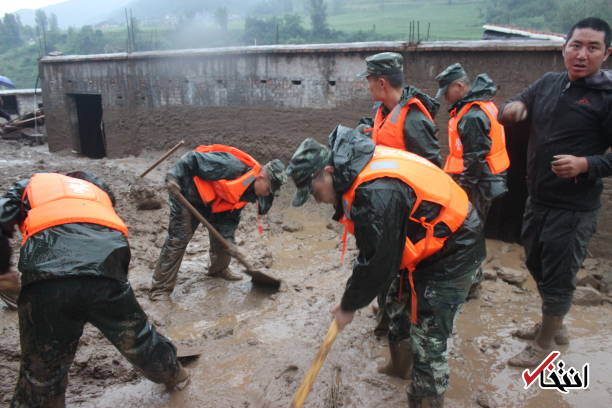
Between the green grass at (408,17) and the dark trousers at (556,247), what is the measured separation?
32.8m

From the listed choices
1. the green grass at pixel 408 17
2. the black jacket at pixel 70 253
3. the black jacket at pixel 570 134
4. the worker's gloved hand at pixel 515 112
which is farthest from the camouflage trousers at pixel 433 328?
the green grass at pixel 408 17

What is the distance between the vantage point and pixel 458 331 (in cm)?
344

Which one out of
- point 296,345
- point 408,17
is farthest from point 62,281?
point 408,17

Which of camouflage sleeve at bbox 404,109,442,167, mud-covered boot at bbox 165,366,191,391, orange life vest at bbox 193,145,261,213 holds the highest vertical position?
camouflage sleeve at bbox 404,109,442,167

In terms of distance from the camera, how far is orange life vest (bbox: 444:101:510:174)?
3.57 m

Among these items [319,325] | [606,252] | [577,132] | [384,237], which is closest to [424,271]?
[384,237]

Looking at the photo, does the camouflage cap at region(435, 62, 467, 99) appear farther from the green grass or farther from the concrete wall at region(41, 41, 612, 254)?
the green grass

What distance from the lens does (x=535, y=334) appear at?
331 cm

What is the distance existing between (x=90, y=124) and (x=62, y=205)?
11.8 metres

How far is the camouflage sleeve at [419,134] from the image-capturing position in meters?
3.26

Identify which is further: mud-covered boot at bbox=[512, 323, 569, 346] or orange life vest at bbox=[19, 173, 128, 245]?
mud-covered boot at bbox=[512, 323, 569, 346]

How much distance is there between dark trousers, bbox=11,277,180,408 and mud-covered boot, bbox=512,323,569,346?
8.72 ft

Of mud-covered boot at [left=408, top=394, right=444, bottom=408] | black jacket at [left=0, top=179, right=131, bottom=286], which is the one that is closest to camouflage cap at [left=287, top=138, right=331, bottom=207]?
black jacket at [left=0, top=179, right=131, bottom=286]

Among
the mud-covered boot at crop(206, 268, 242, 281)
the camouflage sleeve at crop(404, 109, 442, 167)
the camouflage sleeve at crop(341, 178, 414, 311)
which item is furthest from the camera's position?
the mud-covered boot at crop(206, 268, 242, 281)
